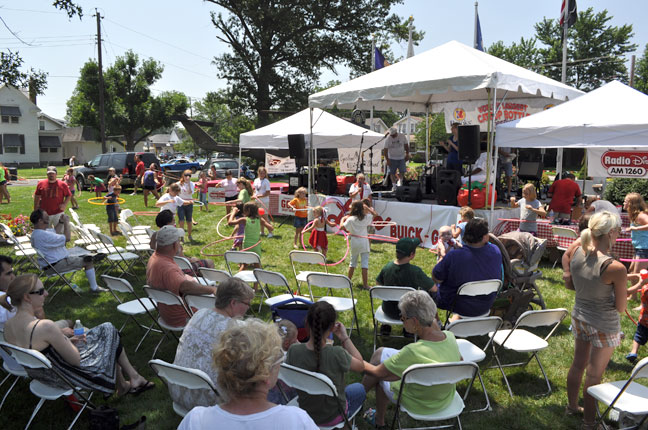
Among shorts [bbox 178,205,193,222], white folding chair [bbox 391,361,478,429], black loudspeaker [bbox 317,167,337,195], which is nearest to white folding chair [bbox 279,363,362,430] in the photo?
white folding chair [bbox 391,361,478,429]

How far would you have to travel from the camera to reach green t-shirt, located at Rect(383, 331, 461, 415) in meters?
2.91

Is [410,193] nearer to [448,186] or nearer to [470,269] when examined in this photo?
[448,186]

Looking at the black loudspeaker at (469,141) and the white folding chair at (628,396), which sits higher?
the black loudspeaker at (469,141)

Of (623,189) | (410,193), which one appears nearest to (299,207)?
(410,193)

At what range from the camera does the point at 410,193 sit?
10.9m

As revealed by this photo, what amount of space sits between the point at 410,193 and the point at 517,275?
568cm

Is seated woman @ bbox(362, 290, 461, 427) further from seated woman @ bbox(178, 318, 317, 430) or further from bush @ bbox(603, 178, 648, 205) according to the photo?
bush @ bbox(603, 178, 648, 205)

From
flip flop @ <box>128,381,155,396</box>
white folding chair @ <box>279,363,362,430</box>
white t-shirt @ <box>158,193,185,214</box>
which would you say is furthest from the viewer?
white t-shirt @ <box>158,193,185,214</box>

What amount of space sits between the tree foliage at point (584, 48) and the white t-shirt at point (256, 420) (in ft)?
188

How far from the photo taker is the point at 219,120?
80.4 metres

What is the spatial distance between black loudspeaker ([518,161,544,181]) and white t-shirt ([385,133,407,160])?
418cm

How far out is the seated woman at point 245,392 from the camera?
178 centimetres

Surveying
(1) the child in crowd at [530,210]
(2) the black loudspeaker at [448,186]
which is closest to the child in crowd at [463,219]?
(1) the child in crowd at [530,210]

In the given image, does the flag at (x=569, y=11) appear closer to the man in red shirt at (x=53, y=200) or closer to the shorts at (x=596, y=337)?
the shorts at (x=596, y=337)
